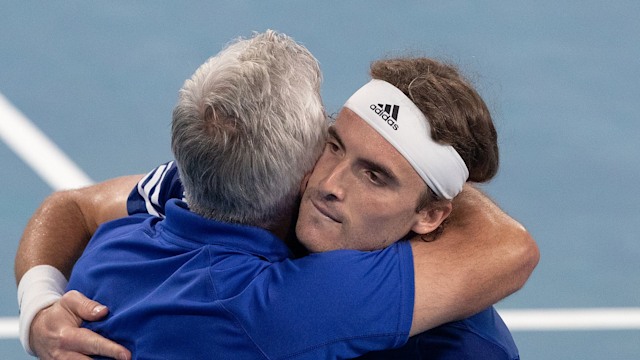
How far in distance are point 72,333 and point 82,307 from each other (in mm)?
94

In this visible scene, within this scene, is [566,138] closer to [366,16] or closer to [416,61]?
[366,16]

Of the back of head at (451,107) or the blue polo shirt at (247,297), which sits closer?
the blue polo shirt at (247,297)

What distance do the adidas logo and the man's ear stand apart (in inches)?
12.5

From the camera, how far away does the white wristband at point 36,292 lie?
4.36 meters

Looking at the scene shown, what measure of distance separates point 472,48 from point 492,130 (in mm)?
5271

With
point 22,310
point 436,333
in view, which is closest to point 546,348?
point 436,333

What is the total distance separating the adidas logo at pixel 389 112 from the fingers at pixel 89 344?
113 centimetres

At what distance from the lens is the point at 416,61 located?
427 centimetres

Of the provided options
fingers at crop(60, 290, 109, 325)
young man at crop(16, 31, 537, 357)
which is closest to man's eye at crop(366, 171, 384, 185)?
young man at crop(16, 31, 537, 357)

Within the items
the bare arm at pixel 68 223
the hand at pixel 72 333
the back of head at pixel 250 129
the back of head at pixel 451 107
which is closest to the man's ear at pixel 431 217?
the back of head at pixel 451 107

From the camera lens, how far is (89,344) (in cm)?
402

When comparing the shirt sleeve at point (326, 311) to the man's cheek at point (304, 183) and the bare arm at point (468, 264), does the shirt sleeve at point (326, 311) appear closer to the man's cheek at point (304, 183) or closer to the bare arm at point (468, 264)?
the bare arm at point (468, 264)

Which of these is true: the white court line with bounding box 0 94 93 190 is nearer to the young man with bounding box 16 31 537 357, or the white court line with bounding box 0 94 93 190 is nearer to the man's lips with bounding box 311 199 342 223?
the young man with bounding box 16 31 537 357

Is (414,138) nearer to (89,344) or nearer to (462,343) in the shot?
(462,343)
